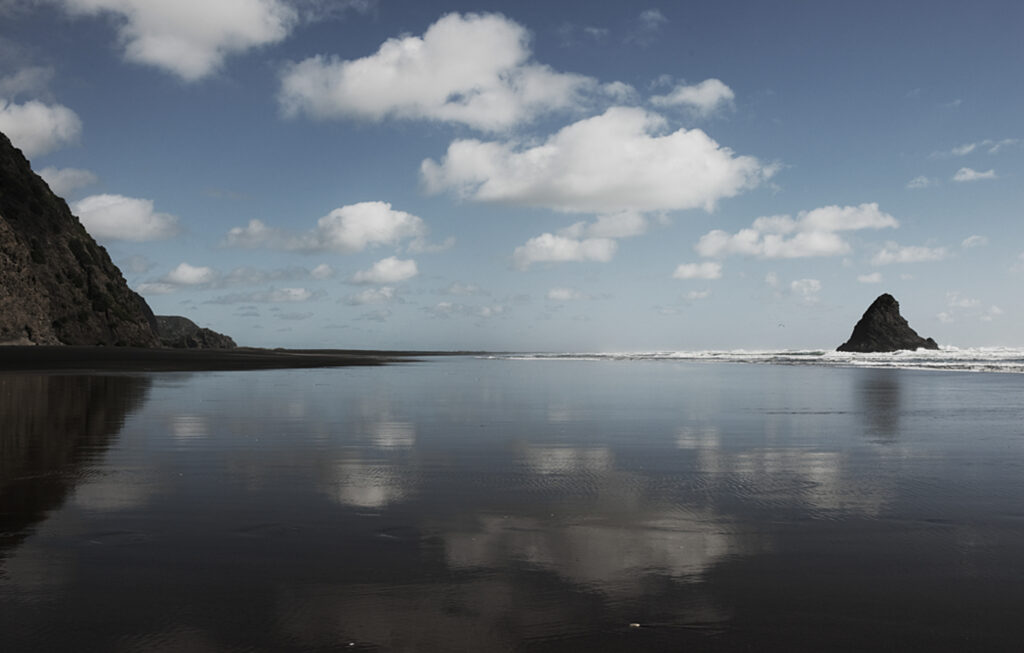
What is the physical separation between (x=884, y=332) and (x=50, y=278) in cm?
11094

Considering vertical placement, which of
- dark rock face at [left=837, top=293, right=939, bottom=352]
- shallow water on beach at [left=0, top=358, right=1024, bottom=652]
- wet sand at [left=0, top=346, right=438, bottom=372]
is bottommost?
shallow water on beach at [left=0, top=358, right=1024, bottom=652]

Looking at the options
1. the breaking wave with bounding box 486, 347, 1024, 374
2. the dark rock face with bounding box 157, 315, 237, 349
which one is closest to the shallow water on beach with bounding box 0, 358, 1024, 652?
the breaking wave with bounding box 486, 347, 1024, 374

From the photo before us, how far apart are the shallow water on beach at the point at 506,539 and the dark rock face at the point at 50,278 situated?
51821 millimetres

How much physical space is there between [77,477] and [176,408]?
8990mm

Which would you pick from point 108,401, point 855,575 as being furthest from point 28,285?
point 855,575

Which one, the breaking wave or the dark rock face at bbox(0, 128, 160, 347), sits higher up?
the dark rock face at bbox(0, 128, 160, 347)

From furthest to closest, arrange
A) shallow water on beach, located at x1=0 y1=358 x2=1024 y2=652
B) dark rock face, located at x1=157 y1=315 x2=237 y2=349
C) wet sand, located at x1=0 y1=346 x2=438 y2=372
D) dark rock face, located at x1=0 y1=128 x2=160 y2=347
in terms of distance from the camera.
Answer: dark rock face, located at x1=157 y1=315 x2=237 y2=349, dark rock face, located at x1=0 y1=128 x2=160 y2=347, wet sand, located at x1=0 y1=346 x2=438 y2=372, shallow water on beach, located at x1=0 y1=358 x2=1024 y2=652

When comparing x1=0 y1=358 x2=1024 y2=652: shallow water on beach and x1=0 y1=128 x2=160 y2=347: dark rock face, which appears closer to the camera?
x1=0 y1=358 x2=1024 y2=652: shallow water on beach

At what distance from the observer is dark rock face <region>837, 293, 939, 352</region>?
103 meters

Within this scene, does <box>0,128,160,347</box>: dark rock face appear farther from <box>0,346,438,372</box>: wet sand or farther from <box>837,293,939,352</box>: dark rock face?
<box>837,293,939,352</box>: dark rock face

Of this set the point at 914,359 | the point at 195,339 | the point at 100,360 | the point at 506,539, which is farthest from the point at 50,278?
the point at 914,359

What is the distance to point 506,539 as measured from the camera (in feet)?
19.2

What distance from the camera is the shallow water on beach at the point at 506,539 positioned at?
399 centimetres

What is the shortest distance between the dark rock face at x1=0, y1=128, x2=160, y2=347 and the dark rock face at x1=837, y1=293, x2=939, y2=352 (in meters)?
102
